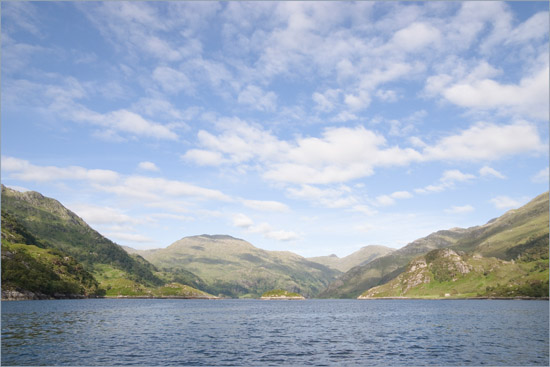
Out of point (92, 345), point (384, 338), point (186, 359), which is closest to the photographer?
point (186, 359)

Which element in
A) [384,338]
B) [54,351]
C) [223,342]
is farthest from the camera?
[384,338]

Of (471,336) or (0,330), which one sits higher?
(0,330)

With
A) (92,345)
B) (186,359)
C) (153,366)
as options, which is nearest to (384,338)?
(186,359)

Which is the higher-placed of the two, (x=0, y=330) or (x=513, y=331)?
(x=0, y=330)

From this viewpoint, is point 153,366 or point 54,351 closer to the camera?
point 153,366

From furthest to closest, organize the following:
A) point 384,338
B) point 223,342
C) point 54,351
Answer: point 384,338, point 223,342, point 54,351

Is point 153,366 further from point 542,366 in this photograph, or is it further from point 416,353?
point 542,366

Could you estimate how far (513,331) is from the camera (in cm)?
9225

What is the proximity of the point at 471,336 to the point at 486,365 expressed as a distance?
37.8m

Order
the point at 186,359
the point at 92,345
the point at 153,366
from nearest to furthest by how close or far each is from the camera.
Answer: the point at 153,366
the point at 186,359
the point at 92,345

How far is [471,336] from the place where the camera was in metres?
85.0

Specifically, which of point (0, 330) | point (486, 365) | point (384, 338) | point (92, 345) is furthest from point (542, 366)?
point (0, 330)

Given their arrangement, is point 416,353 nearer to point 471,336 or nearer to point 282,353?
point 282,353

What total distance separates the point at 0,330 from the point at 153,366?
2228 inches
